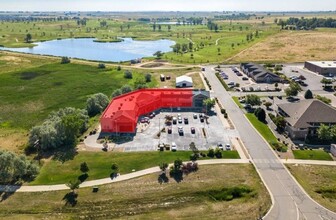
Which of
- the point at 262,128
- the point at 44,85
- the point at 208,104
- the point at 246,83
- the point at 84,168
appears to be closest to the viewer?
the point at 84,168

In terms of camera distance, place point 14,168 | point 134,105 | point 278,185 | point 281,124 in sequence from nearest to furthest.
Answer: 1. point 278,185
2. point 14,168
3. point 281,124
4. point 134,105

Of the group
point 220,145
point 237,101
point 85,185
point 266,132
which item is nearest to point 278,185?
point 220,145

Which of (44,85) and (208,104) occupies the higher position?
(208,104)

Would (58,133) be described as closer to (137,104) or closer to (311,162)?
(137,104)

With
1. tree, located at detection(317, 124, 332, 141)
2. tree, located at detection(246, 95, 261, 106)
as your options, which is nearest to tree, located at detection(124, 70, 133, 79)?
tree, located at detection(246, 95, 261, 106)

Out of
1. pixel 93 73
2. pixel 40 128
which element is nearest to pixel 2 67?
pixel 93 73

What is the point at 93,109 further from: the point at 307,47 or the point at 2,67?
the point at 307,47

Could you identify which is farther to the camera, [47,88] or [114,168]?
[47,88]
